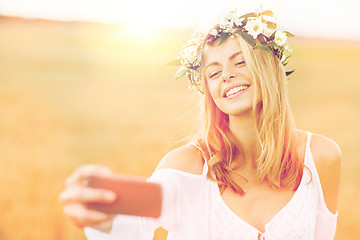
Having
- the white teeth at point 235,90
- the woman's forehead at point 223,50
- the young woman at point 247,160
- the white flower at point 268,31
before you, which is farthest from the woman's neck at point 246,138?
the white flower at point 268,31

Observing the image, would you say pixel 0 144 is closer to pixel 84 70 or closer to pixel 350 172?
pixel 84 70

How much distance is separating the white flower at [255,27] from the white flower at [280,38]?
60 millimetres

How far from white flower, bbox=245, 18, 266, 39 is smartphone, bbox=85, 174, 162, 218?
0.80m

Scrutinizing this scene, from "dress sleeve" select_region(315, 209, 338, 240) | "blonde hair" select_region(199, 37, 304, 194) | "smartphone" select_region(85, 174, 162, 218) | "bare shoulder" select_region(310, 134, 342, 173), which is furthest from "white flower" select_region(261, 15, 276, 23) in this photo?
"smartphone" select_region(85, 174, 162, 218)

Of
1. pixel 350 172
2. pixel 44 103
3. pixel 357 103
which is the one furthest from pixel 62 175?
pixel 357 103

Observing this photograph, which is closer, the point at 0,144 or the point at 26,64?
the point at 0,144

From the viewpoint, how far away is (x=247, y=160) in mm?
1377

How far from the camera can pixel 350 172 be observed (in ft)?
13.8

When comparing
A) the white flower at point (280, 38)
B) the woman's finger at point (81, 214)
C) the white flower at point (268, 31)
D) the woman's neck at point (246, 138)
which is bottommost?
the woman's finger at point (81, 214)

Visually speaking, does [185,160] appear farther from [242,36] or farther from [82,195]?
[82,195]

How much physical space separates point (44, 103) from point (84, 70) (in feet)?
1.93

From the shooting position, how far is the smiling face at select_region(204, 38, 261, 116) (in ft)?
4.18

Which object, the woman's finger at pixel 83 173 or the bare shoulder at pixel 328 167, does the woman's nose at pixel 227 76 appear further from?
the woman's finger at pixel 83 173

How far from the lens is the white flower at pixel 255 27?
134 cm
